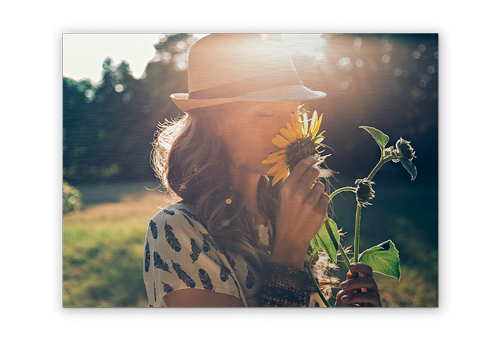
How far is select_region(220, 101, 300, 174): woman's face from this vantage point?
3.64 feet

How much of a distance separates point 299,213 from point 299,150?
22 cm

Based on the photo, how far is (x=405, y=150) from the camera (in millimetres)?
1075

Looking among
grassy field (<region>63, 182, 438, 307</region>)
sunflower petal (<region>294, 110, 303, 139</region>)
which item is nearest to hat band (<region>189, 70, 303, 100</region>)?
sunflower petal (<region>294, 110, 303, 139</region>)

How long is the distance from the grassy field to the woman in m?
0.27

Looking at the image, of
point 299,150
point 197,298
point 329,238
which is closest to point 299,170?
point 299,150

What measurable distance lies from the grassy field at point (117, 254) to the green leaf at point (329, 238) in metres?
0.17

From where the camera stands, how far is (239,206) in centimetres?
123

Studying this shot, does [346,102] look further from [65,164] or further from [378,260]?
[65,164]

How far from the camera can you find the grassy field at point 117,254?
4.48 feet

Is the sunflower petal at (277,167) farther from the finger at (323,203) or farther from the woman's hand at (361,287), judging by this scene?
the woman's hand at (361,287)

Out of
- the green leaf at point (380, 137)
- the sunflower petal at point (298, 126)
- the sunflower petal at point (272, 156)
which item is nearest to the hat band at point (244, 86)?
the sunflower petal at point (298, 126)

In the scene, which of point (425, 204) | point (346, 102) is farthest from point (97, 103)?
point (425, 204)

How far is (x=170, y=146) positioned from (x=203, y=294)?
0.59 m
